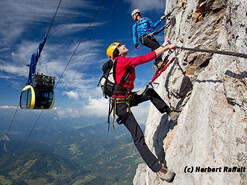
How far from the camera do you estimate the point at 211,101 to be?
529 centimetres

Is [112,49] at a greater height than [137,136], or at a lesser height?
greater

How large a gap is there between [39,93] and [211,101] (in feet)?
47.1

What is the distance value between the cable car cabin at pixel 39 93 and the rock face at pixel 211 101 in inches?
460

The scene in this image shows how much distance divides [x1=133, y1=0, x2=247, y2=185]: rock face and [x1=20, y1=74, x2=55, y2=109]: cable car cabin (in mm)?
11687

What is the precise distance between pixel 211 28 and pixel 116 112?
5.30m

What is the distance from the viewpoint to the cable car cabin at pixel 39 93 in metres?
14.3

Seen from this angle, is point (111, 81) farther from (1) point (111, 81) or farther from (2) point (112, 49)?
(2) point (112, 49)

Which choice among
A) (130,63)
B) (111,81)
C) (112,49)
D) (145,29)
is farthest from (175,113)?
(145,29)

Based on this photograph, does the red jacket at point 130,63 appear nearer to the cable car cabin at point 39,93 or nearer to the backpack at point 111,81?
the backpack at point 111,81

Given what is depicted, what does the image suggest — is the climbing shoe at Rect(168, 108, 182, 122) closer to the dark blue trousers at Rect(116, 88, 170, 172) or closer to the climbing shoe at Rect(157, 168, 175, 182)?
the dark blue trousers at Rect(116, 88, 170, 172)

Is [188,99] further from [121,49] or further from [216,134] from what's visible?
[121,49]

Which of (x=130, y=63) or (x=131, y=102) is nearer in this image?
(x=130, y=63)

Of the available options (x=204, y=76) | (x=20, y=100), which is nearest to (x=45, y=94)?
(x=20, y=100)

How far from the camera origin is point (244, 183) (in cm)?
333
